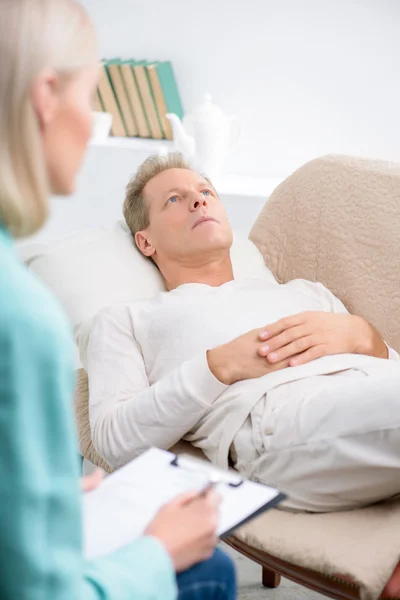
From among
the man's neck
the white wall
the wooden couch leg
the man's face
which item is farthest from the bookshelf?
the wooden couch leg

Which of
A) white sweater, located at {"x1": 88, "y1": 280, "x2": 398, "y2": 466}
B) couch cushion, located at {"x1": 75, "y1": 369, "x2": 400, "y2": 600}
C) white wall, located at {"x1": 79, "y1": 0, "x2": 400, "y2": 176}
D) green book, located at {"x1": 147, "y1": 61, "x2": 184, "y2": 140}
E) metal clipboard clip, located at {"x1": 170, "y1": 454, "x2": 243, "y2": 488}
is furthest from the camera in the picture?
green book, located at {"x1": 147, "y1": 61, "x2": 184, "y2": 140}

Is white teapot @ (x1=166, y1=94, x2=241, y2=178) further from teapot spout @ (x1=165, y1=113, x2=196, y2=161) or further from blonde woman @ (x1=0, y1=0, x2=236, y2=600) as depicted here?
blonde woman @ (x1=0, y1=0, x2=236, y2=600)

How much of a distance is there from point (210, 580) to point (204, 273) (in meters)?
1.03

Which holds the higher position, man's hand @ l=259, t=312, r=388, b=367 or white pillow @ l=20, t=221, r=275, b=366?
white pillow @ l=20, t=221, r=275, b=366

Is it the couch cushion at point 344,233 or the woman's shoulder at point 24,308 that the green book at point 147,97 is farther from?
the woman's shoulder at point 24,308

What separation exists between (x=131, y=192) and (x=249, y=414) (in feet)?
2.42

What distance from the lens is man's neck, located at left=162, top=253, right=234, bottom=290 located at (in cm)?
183

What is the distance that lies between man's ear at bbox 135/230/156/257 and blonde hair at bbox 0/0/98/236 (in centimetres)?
116

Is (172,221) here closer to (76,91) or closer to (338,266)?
(338,266)

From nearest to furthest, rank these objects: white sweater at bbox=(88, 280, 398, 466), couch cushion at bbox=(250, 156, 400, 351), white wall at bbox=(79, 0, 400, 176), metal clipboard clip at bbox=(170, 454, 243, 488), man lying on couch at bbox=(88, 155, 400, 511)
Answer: metal clipboard clip at bbox=(170, 454, 243, 488), man lying on couch at bbox=(88, 155, 400, 511), white sweater at bbox=(88, 280, 398, 466), couch cushion at bbox=(250, 156, 400, 351), white wall at bbox=(79, 0, 400, 176)

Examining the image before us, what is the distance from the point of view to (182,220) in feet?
6.04

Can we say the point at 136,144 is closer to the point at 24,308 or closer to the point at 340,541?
the point at 340,541

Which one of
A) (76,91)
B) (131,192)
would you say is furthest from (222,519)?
(131,192)

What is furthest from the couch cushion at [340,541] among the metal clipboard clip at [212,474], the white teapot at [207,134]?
the white teapot at [207,134]
